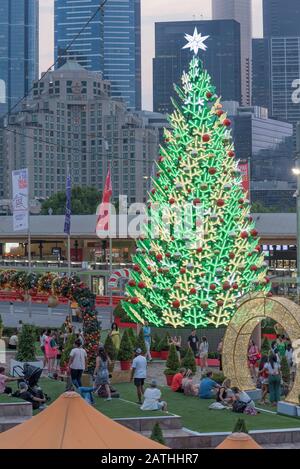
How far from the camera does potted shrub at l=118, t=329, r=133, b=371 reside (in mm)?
26188

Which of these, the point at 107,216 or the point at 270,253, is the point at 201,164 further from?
the point at 270,253

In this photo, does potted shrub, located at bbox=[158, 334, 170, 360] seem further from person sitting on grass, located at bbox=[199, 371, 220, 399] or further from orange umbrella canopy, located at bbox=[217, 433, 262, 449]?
orange umbrella canopy, located at bbox=[217, 433, 262, 449]

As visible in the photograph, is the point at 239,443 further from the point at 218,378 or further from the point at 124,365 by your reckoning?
the point at 124,365

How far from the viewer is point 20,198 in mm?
41062

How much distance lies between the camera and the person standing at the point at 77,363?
68.7 feet

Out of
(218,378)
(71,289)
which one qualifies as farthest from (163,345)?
(218,378)

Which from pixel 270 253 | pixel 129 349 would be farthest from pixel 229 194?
pixel 270 253

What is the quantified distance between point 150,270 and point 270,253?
131 feet

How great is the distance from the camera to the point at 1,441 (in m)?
11.7

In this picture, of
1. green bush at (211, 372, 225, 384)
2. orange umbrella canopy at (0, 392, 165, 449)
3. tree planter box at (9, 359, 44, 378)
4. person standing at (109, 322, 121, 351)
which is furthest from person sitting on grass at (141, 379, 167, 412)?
person standing at (109, 322, 121, 351)

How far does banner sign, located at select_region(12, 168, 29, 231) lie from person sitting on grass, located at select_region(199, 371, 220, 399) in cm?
2056

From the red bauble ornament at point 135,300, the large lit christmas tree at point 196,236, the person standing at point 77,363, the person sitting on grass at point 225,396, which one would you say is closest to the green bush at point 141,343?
the large lit christmas tree at point 196,236

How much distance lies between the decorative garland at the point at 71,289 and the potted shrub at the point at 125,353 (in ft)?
6.40

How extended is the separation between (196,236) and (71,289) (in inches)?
223
